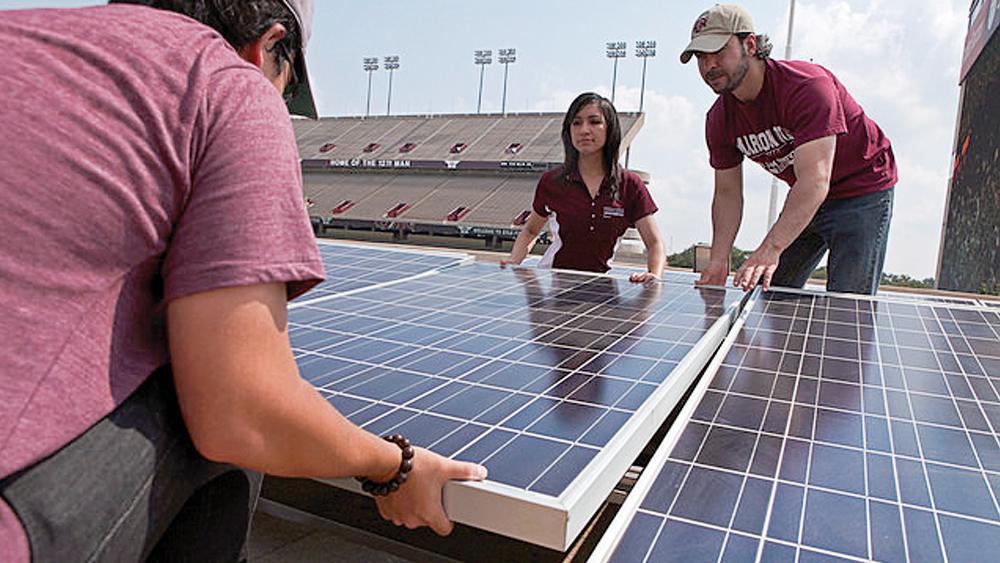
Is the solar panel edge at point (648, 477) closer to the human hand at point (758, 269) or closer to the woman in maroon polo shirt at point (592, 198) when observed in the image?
the human hand at point (758, 269)

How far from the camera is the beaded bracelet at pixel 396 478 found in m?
1.26

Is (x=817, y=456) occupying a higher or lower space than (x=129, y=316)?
lower

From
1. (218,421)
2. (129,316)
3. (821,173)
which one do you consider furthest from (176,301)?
(821,173)

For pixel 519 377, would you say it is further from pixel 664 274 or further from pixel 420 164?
pixel 420 164

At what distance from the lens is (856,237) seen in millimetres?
3812

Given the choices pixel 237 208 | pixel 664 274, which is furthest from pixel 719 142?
pixel 237 208

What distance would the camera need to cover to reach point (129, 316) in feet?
3.31

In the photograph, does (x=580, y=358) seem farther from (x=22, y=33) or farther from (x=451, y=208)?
(x=451, y=208)

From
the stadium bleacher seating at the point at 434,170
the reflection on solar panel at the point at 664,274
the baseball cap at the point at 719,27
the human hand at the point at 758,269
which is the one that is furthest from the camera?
the stadium bleacher seating at the point at 434,170

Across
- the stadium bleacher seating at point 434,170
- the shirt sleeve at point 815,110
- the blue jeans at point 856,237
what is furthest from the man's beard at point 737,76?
the stadium bleacher seating at point 434,170

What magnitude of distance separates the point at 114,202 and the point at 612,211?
161 inches

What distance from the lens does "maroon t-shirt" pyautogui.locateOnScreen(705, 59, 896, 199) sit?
3414 mm

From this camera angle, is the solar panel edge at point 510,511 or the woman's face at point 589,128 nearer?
the solar panel edge at point 510,511

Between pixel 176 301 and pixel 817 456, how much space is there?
49.5 inches
